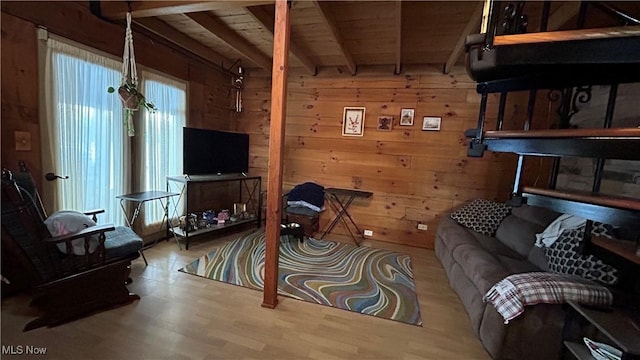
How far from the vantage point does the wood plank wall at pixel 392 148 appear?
3.50 meters

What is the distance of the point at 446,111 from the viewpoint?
11.6ft

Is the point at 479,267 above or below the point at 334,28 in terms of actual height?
below

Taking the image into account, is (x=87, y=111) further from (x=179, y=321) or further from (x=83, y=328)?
(x=179, y=321)

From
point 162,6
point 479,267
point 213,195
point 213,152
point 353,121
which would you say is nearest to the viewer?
point 479,267

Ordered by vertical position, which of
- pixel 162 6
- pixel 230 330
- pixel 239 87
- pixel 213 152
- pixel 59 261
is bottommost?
pixel 230 330

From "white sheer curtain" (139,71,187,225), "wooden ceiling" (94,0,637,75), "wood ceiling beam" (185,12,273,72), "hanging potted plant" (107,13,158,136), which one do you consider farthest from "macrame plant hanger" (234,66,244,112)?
"hanging potted plant" (107,13,158,136)

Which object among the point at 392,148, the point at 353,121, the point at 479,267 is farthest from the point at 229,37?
the point at 479,267

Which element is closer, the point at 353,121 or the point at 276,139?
the point at 276,139

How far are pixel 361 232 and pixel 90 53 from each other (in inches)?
141

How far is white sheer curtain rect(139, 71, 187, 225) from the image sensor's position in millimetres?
3045

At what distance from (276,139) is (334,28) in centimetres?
139

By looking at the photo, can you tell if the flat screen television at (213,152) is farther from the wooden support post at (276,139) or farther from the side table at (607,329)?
the side table at (607,329)

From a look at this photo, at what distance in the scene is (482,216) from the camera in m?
3.06

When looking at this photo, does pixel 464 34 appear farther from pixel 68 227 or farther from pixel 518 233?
pixel 68 227
